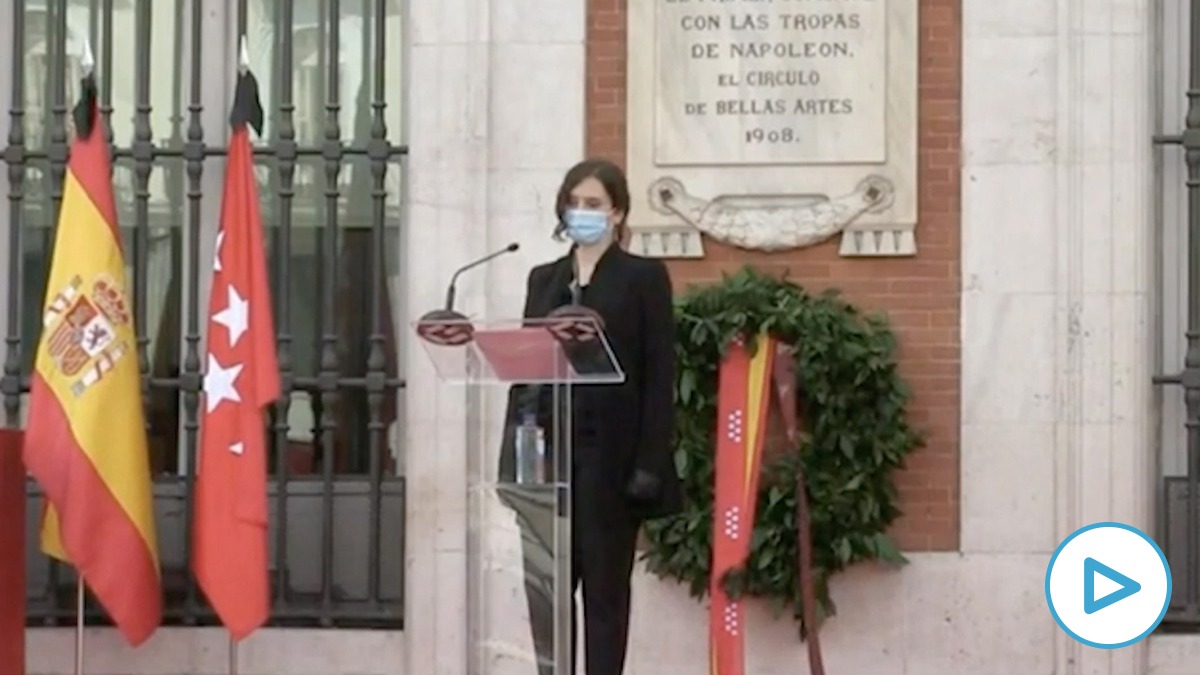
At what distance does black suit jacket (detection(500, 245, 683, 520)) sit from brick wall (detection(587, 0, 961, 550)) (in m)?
2.29

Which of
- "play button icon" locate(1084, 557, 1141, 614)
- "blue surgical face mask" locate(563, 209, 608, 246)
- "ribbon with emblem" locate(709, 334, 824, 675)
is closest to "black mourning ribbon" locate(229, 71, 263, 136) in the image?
"ribbon with emblem" locate(709, 334, 824, 675)

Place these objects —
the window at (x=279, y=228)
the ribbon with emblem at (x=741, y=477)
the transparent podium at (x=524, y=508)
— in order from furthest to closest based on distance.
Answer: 1. the window at (x=279, y=228)
2. the ribbon with emblem at (x=741, y=477)
3. the transparent podium at (x=524, y=508)

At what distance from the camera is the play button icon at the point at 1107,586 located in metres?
7.65

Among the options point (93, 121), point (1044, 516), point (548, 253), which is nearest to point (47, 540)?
point (93, 121)

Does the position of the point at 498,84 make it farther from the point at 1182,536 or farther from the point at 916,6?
the point at 1182,536

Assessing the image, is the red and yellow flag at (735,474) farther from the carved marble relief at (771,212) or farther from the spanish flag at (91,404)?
the spanish flag at (91,404)

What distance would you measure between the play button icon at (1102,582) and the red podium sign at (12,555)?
422cm

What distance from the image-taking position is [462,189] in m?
10.5

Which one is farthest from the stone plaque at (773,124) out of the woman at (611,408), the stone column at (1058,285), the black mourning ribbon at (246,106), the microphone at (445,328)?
the microphone at (445,328)

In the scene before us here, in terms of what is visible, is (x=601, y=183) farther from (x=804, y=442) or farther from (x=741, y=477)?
(x=804, y=442)

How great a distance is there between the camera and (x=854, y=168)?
10.4 meters

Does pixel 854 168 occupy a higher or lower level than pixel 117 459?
higher

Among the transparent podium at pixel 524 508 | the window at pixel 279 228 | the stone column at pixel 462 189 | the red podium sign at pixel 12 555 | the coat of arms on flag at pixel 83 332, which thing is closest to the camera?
the transparent podium at pixel 524 508

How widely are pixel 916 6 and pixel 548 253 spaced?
72.0 inches
